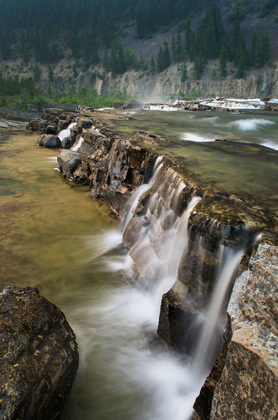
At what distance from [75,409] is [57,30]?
139 metres

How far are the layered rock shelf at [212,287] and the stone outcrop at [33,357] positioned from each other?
1.70m

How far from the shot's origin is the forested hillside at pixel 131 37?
72375mm

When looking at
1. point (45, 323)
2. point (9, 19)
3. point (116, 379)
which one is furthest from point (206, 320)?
point (9, 19)

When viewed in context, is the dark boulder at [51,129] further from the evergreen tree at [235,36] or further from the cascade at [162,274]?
the evergreen tree at [235,36]

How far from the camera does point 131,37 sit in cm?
10975

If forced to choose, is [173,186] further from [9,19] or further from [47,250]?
[9,19]

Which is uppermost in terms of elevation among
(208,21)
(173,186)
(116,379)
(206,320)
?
(208,21)

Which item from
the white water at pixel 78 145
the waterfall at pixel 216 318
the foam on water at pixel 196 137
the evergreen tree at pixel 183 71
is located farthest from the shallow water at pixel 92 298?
the evergreen tree at pixel 183 71

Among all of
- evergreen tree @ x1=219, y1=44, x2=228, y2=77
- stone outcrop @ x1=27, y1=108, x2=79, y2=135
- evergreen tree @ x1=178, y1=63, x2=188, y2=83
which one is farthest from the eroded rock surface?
evergreen tree @ x1=178, y1=63, x2=188, y2=83

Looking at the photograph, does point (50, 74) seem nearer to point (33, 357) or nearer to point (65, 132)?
point (65, 132)

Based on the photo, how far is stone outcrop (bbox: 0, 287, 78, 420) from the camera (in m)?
3.12

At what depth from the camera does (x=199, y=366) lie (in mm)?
4586

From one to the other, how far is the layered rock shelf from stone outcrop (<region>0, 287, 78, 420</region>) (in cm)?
170

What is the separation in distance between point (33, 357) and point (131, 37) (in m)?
124
